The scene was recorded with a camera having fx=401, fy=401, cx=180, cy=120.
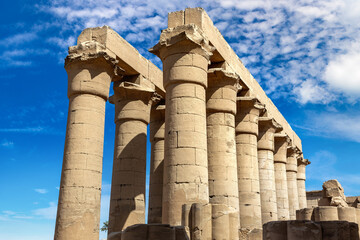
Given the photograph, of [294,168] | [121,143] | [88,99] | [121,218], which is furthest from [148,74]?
[294,168]

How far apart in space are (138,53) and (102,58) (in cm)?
388

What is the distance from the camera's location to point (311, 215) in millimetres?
15008

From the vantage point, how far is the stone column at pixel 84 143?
45.5ft

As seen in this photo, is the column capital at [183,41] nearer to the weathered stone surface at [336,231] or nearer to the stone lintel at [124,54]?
the stone lintel at [124,54]

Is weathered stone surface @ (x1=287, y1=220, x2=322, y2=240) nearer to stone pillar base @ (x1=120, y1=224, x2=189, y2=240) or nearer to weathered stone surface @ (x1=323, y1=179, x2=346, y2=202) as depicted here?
stone pillar base @ (x1=120, y1=224, x2=189, y2=240)

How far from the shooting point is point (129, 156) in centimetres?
1794

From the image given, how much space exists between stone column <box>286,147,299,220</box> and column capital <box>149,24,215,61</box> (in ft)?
63.0

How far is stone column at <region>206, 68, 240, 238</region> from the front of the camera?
1598cm

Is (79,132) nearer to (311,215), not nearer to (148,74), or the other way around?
(148,74)

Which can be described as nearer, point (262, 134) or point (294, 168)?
point (262, 134)

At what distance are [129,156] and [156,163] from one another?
4.05 meters

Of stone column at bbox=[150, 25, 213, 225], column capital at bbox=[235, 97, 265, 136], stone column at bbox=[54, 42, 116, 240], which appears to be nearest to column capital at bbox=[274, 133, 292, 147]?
column capital at bbox=[235, 97, 265, 136]

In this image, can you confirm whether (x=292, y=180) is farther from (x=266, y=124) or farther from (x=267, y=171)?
(x=266, y=124)

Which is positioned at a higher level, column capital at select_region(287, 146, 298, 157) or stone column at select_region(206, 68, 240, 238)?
column capital at select_region(287, 146, 298, 157)
